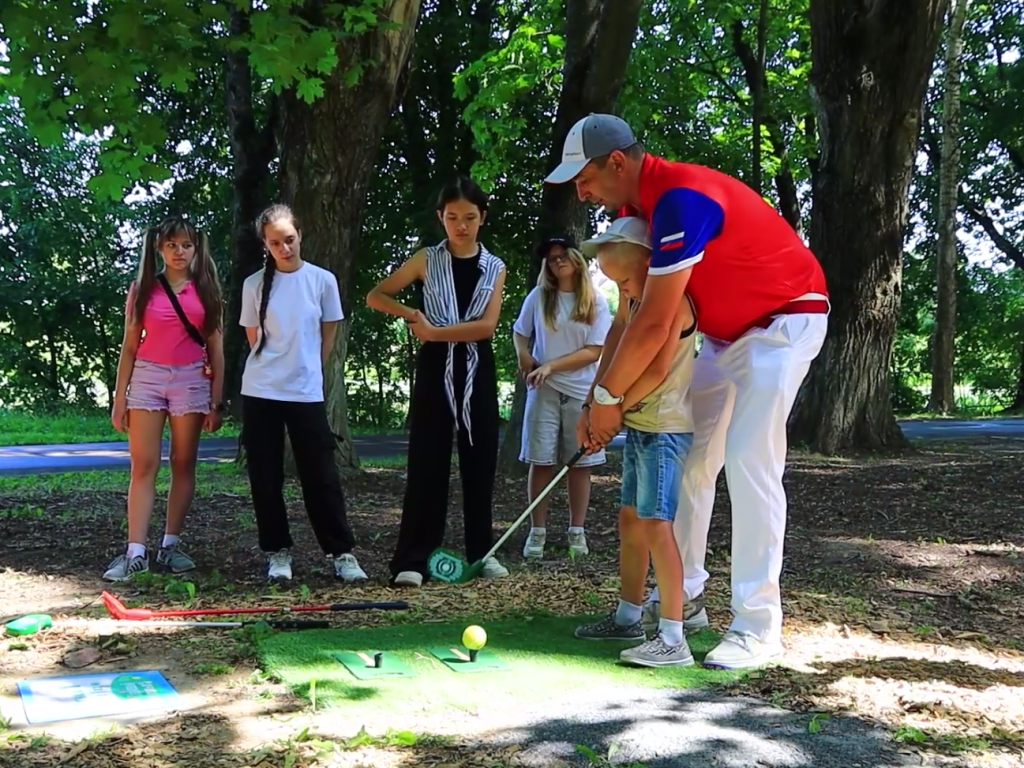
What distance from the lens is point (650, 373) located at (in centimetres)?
341

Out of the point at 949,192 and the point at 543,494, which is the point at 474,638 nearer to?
the point at 543,494

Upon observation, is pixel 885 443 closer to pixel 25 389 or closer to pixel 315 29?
pixel 315 29

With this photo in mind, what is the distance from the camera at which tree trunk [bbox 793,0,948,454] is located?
32.3 ft

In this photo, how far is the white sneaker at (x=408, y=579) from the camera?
15.0ft

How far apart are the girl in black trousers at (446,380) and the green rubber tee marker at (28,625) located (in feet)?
5.00

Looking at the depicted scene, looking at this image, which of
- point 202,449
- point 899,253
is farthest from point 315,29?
point 202,449

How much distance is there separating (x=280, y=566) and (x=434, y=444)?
3.25 feet

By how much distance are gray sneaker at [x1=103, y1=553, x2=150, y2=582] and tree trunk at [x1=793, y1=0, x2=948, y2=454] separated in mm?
7540

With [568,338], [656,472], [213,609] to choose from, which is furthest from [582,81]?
[213,609]

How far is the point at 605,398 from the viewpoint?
346 centimetres

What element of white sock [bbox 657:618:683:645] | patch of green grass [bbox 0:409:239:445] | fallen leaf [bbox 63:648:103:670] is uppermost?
patch of green grass [bbox 0:409:239:445]

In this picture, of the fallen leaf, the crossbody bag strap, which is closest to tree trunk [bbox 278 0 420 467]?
the crossbody bag strap

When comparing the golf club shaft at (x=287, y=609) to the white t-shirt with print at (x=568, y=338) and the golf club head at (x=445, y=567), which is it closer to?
the golf club head at (x=445, y=567)

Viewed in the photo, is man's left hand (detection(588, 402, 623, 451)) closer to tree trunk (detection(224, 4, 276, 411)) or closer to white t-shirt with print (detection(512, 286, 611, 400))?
white t-shirt with print (detection(512, 286, 611, 400))
